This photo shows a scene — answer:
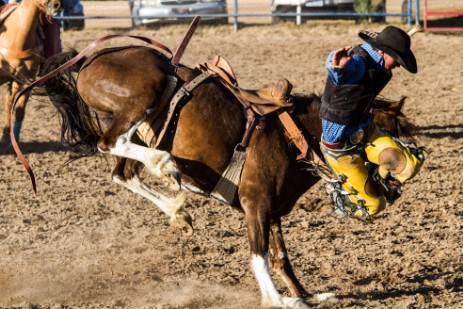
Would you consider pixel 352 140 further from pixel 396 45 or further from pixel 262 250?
pixel 262 250

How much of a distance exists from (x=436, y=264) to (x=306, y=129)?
147 cm

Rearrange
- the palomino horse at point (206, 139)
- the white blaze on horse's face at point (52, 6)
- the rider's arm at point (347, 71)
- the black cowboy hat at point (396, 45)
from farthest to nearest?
the white blaze on horse's face at point (52, 6), the palomino horse at point (206, 139), the black cowboy hat at point (396, 45), the rider's arm at point (347, 71)

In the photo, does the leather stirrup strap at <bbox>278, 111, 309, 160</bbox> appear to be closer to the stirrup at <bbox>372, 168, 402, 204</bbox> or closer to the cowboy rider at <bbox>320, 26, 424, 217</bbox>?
the cowboy rider at <bbox>320, 26, 424, 217</bbox>

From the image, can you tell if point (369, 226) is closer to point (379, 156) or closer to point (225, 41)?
point (379, 156)

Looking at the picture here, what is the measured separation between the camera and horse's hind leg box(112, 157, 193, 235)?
549 cm

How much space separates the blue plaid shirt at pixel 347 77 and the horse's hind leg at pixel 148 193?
1.09 meters

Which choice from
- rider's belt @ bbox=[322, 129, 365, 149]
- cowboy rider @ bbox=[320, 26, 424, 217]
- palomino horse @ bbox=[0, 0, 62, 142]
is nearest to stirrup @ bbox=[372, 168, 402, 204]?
cowboy rider @ bbox=[320, 26, 424, 217]

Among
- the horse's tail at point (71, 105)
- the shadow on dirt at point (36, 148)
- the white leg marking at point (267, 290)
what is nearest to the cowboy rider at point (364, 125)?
the white leg marking at point (267, 290)

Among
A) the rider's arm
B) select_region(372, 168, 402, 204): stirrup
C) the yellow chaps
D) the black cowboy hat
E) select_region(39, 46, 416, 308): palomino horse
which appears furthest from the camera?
select_region(372, 168, 402, 204): stirrup

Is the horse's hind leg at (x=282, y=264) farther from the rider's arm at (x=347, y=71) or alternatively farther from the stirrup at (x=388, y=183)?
the rider's arm at (x=347, y=71)

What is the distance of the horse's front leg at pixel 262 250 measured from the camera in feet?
16.5

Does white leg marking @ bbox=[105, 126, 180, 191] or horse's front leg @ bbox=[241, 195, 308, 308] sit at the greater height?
white leg marking @ bbox=[105, 126, 180, 191]

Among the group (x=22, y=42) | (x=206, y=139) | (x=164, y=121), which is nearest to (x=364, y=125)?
(x=206, y=139)

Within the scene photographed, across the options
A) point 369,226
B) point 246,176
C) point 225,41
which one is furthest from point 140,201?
point 225,41
